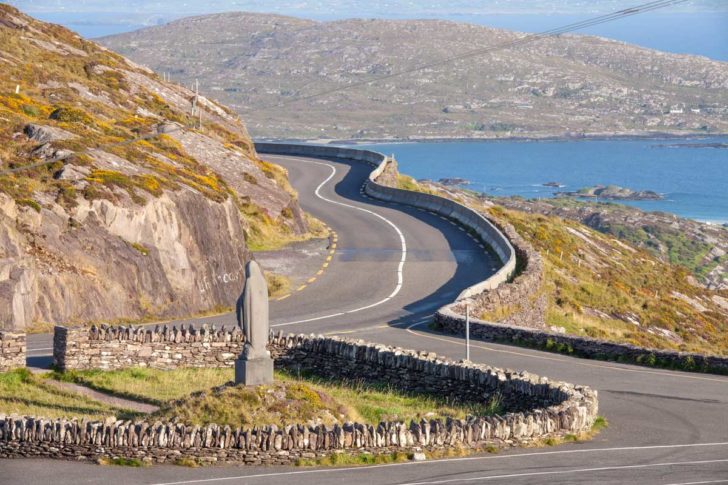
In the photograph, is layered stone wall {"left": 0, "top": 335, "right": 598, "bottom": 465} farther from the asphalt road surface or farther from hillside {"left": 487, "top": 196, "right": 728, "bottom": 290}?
hillside {"left": 487, "top": 196, "right": 728, "bottom": 290}

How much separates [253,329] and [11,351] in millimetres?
8102

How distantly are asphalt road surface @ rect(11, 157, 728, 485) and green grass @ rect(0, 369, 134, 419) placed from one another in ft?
7.65

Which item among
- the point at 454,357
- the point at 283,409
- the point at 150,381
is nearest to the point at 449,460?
the point at 283,409

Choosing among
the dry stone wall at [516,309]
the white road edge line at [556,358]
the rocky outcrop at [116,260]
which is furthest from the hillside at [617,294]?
the rocky outcrop at [116,260]

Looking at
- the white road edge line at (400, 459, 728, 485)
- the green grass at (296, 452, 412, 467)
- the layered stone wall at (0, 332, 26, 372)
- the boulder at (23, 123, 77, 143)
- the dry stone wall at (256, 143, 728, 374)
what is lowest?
the white road edge line at (400, 459, 728, 485)

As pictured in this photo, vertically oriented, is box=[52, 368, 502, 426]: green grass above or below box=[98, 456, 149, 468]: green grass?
above

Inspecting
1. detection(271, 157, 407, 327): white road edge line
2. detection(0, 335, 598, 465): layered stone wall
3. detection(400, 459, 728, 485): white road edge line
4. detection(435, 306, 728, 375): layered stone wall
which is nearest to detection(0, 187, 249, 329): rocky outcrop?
detection(271, 157, 407, 327): white road edge line

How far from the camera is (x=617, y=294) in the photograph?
66.0 m

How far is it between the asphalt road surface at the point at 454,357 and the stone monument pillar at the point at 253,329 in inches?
124

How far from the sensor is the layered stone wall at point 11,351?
3044 cm

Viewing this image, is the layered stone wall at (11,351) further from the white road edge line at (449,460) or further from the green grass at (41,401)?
the white road edge line at (449,460)

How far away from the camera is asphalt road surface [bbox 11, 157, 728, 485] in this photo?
70.7 feet

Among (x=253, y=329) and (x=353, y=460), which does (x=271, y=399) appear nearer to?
(x=253, y=329)

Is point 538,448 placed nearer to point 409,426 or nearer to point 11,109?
point 409,426
